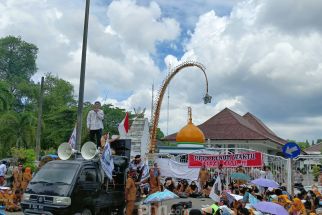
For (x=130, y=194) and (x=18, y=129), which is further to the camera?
(x=18, y=129)

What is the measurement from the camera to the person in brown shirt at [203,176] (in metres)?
22.3

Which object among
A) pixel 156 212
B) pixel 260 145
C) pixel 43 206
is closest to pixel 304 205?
pixel 156 212

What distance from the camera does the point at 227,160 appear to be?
20969 millimetres

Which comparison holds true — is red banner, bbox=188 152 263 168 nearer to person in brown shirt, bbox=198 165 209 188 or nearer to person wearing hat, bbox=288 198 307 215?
person in brown shirt, bbox=198 165 209 188

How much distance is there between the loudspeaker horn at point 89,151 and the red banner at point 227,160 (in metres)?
9.51

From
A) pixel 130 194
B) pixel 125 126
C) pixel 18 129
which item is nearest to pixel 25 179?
pixel 125 126

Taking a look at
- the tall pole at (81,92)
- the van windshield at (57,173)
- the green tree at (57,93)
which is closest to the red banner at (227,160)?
the tall pole at (81,92)

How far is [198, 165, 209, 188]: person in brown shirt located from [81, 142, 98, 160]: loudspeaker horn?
10563mm

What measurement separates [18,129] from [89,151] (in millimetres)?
28621

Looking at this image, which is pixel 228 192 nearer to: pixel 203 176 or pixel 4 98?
pixel 203 176

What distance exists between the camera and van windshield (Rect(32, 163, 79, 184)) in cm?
1160

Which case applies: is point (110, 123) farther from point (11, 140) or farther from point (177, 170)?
point (177, 170)

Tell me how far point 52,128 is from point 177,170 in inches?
1325

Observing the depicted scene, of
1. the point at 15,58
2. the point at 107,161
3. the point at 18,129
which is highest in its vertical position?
the point at 15,58
